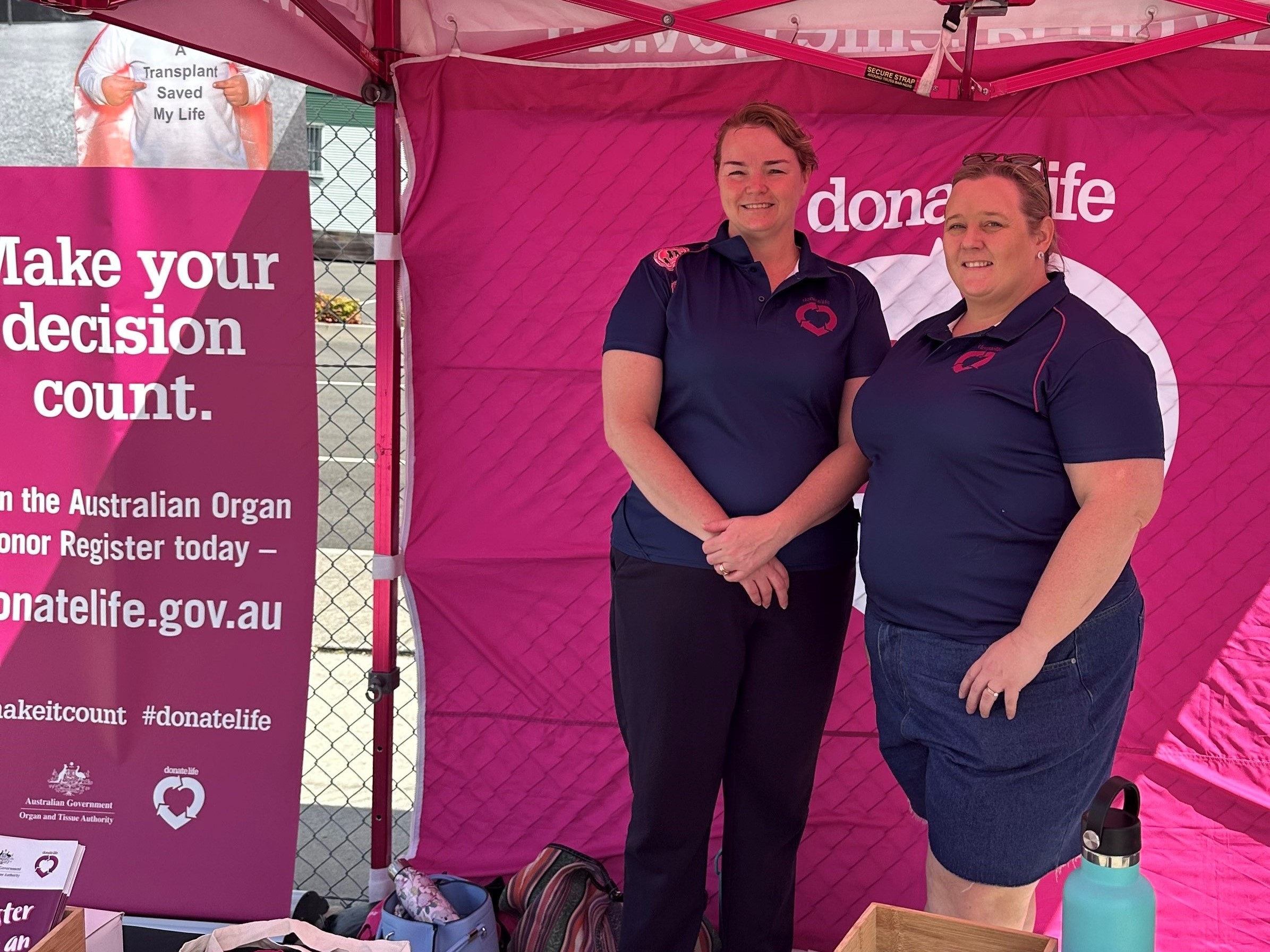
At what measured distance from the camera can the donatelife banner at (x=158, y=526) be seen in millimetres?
2727

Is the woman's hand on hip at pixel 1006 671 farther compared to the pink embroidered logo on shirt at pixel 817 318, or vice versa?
the pink embroidered logo on shirt at pixel 817 318

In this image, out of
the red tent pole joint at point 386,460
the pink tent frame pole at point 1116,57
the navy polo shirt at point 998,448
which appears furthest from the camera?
the red tent pole joint at point 386,460

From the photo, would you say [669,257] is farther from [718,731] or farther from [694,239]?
[718,731]

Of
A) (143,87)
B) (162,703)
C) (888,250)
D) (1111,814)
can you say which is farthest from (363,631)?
(1111,814)

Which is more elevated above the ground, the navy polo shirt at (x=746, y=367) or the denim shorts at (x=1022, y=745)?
the navy polo shirt at (x=746, y=367)

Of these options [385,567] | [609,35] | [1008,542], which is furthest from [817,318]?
[385,567]

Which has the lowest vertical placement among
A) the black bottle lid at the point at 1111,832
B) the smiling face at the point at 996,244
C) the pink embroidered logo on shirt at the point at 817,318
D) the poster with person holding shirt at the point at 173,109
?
the black bottle lid at the point at 1111,832

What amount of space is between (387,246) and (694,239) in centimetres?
72

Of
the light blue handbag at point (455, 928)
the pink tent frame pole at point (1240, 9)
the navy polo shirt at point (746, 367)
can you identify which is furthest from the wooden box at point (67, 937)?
the pink tent frame pole at point (1240, 9)

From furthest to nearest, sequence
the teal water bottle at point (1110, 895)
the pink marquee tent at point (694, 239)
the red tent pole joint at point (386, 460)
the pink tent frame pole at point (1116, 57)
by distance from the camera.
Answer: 1. the red tent pole joint at point (386, 460)
2. the pink marquee tent at point (694, 239)
3. the pink tent frame pole at point (1116, 57)
4. the teal water bottle at point (1110, 895)

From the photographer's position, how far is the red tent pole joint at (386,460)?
8.73 feet

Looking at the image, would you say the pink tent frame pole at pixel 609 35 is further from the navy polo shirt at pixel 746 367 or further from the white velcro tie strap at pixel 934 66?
the navy polo shirt at pixel 746 367

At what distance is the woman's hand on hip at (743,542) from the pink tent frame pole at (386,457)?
104 cm

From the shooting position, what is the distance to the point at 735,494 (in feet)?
6.48
